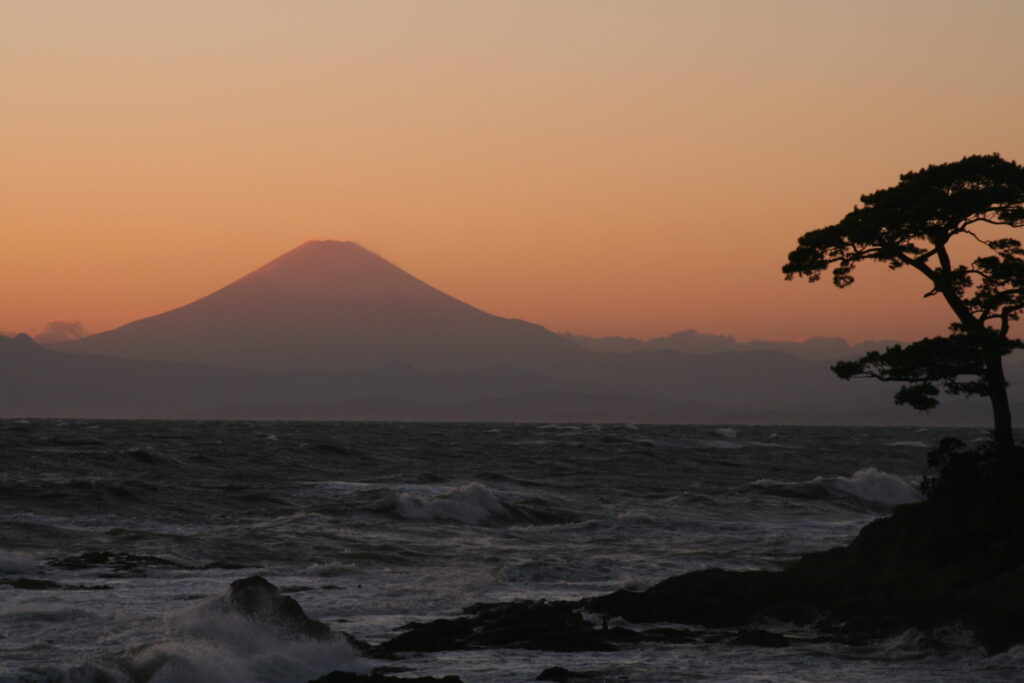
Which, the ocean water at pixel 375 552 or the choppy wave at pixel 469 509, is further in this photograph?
the choppy wave at pixel 469 509

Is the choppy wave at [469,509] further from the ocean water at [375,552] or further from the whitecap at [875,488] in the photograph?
the whitecap at [875,488]

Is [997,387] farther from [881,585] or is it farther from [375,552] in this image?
[375,552]

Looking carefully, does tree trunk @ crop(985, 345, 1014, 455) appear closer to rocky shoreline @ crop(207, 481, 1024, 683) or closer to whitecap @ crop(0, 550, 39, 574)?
rocky shoreline @ crop(207, 481, 1024, 683)

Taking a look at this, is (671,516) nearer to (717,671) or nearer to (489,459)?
(717,671)

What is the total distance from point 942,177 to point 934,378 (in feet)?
12.2

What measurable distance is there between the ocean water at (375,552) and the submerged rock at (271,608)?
0.82 feet

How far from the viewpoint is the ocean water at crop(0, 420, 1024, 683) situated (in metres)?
14.8

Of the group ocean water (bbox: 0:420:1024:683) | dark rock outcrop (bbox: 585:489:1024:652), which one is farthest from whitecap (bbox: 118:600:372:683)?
dark rock outcrop (bbox: 585:489:1024:652)

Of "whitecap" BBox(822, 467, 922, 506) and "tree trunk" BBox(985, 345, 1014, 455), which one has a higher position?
"tree trunk" BBox(985, 345, 1014, 455)

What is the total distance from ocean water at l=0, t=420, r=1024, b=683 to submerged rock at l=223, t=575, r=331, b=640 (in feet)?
0.82

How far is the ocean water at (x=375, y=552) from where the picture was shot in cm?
1482

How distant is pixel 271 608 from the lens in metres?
16.3

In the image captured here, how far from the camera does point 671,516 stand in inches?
1421

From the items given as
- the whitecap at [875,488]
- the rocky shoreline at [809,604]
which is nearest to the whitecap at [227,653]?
the rocky shoreline at [809,604]
